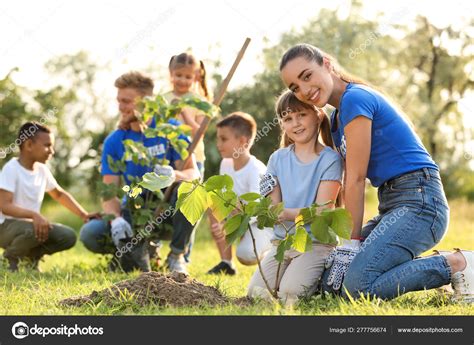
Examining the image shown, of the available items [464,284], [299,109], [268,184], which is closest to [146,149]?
[268,184]

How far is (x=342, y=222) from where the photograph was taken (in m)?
3.04

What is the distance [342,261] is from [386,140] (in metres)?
0.66

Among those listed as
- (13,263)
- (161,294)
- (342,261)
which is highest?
(342,261)

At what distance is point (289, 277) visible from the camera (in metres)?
3.47

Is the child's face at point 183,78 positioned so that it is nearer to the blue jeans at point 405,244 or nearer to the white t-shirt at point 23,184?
the white t-shirt at point 23,184

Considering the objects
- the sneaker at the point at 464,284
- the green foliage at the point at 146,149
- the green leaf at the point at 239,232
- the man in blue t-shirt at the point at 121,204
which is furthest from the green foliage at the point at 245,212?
the man in blue t-shirt at the point at 121,204

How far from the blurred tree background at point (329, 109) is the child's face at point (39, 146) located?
10.3ft

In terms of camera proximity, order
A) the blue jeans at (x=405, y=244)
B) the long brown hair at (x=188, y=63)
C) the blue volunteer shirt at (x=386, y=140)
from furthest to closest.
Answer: the long brown hair at (x=188, y=63) < the blue volunteer shirt at (x=386, y=140) < the blue jeans at (x=405, y=244)

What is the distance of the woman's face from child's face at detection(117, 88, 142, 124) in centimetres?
171

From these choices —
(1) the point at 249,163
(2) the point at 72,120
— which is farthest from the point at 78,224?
(1) the point at 249,163

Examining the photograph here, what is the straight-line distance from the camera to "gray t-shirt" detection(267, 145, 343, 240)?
3.55 meters

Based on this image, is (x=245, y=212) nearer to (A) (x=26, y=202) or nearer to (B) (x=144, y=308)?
(B) (x=144, y=308)

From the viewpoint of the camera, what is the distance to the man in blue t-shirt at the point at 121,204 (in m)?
4.87
